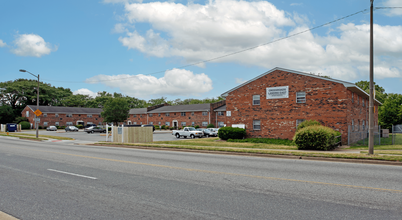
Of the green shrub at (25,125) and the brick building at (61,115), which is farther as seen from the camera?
the brick building at (61,115)

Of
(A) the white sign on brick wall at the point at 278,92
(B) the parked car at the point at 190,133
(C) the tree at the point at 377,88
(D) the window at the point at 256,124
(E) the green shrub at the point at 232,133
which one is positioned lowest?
(B) the parked car at the point at 190,133

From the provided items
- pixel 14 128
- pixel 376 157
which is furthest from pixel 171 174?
pixel 14 128

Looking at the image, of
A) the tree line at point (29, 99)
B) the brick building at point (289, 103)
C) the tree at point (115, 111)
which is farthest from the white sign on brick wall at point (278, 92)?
the tree line at point (29, 99)

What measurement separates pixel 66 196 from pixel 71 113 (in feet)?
280

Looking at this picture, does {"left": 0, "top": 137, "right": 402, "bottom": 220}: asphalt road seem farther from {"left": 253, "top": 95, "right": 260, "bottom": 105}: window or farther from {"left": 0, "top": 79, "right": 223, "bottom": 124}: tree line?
{"left": 0, "top": 79, "right": 223, "bottom": 124}: tree line

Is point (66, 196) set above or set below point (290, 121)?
below

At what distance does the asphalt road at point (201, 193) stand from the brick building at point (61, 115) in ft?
257

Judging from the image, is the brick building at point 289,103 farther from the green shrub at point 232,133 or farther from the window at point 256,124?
the green shrub at point 232,133

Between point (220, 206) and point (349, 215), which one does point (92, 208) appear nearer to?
point (220, 206)

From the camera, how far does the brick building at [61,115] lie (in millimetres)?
78875

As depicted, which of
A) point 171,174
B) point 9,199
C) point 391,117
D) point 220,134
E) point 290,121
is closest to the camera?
point 9,199

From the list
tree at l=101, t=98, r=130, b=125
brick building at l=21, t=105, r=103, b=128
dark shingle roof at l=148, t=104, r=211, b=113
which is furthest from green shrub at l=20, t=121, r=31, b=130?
dark shingle roof at l=148, t=104, r=211, b=113

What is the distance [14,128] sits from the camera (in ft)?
192

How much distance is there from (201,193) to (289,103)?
22133mm
